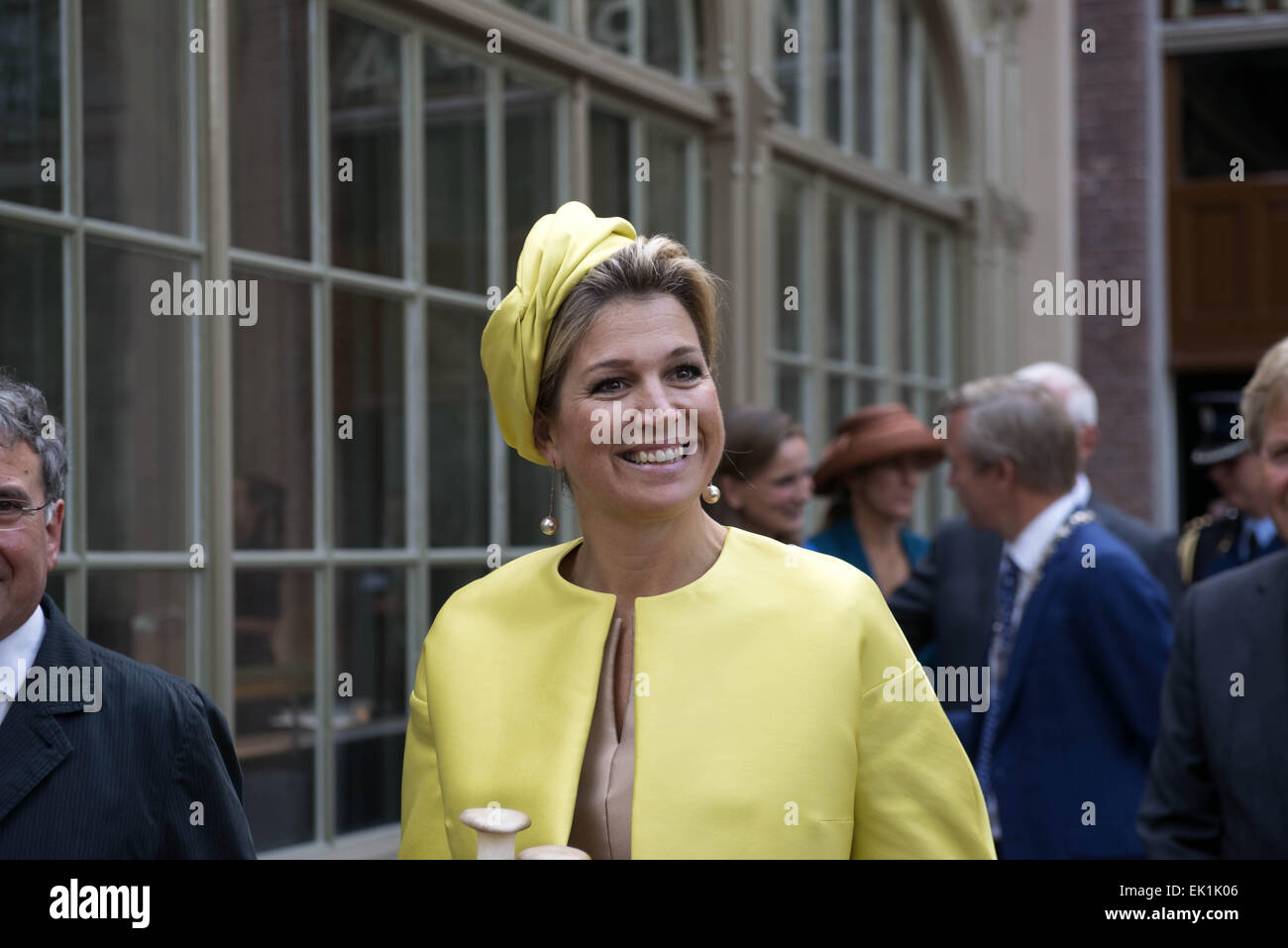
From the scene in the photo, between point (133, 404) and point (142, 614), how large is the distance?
1.74 feet

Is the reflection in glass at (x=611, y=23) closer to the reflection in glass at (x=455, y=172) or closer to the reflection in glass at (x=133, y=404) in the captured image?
the reflection in glass at (x=455, y=172)

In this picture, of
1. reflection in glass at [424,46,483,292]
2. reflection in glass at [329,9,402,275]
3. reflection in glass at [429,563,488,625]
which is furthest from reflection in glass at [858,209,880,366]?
reflection in glass at [329,9,402,275]

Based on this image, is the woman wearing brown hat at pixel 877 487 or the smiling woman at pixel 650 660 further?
the woman wearing brown hat at pixel 877 487

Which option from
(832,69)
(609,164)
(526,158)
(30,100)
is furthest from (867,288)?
(30,100)

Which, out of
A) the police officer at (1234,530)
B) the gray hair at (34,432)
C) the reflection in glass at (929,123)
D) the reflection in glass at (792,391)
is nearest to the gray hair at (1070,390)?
the police officer at (1234,530)

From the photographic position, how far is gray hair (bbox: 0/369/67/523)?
6.89ft

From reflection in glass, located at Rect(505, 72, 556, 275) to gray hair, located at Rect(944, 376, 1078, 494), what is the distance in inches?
73.7

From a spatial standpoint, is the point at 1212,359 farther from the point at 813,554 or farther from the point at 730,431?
the point at 813,554

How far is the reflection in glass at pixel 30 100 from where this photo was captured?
12.2ft

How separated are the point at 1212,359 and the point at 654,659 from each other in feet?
37.6

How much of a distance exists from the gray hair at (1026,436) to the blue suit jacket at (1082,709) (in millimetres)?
285

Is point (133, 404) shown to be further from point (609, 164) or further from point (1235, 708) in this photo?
point (1235, 708)

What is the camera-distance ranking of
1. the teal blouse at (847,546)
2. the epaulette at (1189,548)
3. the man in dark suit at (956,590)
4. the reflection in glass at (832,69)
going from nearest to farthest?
the man in dark suit at (956,590) < the teal blouse at (847,546) < the epaulette at (1189,548) < the reflection in glass at (832,69)
